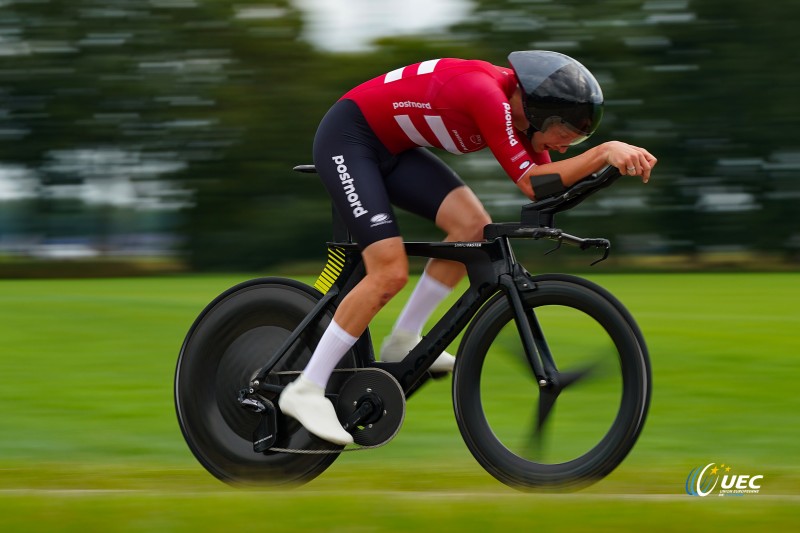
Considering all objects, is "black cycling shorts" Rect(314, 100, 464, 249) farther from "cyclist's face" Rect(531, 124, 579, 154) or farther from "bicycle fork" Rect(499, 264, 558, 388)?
"bicycle fork" Rect(499, 264, 558, 388)

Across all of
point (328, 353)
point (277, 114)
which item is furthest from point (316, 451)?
point (277, 114)

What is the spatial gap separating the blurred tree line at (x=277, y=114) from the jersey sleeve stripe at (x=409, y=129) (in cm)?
2081

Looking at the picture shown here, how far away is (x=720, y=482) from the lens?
4.86 meters

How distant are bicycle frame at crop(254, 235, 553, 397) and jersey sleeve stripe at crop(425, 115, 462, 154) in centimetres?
38

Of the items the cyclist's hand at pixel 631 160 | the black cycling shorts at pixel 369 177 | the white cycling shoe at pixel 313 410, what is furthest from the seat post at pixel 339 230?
the cyclist's hand at pixel 631 160

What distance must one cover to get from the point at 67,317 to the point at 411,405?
5.55 meters

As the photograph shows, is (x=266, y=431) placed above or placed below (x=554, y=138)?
below

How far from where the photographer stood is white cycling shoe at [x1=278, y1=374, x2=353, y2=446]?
491 cm

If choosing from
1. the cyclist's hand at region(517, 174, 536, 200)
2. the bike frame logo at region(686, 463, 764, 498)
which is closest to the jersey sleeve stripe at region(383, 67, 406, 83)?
the cyclist's hand at region(517, 174, 536, 200)

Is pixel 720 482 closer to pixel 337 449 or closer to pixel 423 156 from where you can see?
pixel 337 449

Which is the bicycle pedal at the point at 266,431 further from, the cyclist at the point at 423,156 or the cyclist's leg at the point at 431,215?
the cyclist's leg at the point at 431,215

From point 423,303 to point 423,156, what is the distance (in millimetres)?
595

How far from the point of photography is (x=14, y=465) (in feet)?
18.3

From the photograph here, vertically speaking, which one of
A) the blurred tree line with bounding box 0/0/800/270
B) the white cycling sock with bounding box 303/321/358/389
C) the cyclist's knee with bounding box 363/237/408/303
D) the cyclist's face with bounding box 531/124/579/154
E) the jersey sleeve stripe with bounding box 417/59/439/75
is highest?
the jersey sleeve stripe with bounding box 417/59/439/75
